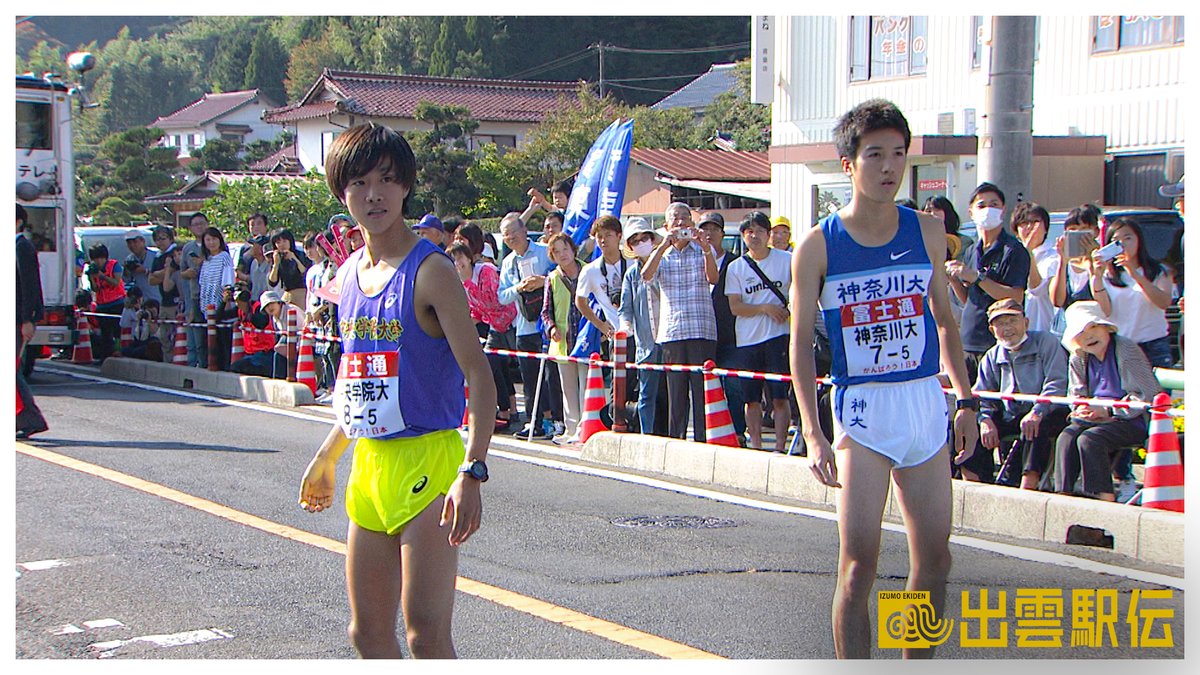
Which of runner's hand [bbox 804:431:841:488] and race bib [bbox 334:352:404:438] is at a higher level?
race bib [bbox 334:352:404:438]

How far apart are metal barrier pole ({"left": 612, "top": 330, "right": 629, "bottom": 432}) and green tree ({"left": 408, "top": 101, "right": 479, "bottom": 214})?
26072 mm

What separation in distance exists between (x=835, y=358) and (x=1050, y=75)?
56.2ft

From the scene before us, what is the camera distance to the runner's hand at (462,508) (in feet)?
12.6

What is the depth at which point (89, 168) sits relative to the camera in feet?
168

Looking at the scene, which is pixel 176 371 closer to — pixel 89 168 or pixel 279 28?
pixel 89 168

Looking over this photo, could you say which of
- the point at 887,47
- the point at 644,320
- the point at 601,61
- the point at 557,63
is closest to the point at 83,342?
the point at 644,320

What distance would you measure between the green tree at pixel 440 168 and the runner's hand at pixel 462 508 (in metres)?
32.5

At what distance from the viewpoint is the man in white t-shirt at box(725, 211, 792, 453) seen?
10.1m

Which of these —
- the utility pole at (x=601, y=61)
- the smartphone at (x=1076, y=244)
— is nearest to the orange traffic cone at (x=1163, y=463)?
the smartphone at (x=1076, y=244)

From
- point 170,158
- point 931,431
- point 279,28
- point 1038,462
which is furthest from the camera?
point 279,28

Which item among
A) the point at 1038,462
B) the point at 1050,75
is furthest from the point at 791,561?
the point at 1050,75

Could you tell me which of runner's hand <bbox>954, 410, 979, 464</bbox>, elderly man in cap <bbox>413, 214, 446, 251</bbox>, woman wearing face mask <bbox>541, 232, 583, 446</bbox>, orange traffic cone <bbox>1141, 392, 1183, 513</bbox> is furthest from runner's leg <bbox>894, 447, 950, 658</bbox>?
elderly man in cap <bbox>413, 214, 446, 251</bbox>

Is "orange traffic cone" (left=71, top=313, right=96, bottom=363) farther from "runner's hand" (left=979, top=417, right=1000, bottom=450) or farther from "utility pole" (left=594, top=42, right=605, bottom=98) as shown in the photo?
"utility pole" (left=594, top=42, right=605, bottom=98)
